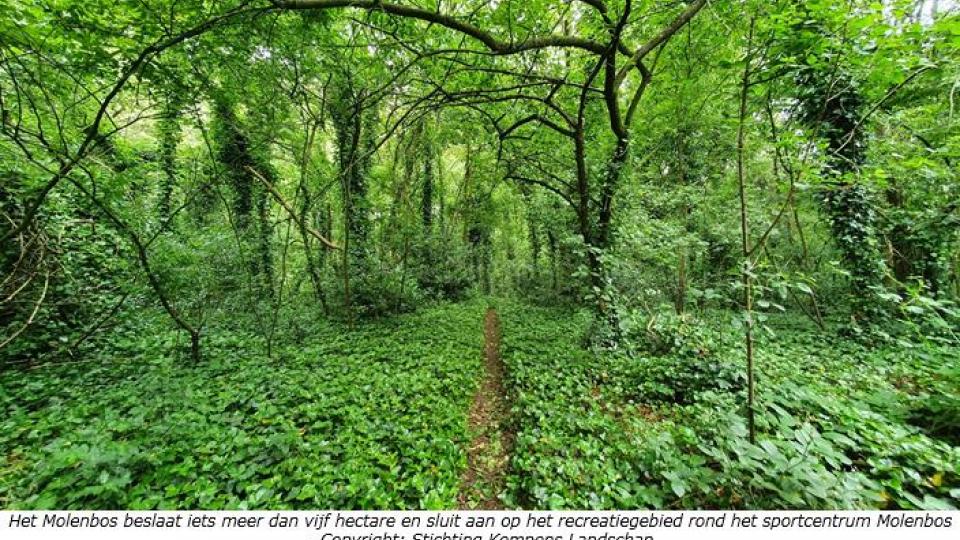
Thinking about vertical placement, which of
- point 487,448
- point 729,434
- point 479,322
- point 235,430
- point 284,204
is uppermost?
point 284,204

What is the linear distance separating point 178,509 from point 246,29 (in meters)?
5.12

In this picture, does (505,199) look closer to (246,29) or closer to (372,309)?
(372,309)

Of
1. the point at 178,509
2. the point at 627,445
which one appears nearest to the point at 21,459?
the point at 178,509

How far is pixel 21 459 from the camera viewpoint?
3162 mm

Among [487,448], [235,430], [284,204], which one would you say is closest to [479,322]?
[487,448]

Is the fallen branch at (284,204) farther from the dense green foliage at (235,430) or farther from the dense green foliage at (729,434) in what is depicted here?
the dense green foliage at (729,434)

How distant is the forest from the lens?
9.36 ft

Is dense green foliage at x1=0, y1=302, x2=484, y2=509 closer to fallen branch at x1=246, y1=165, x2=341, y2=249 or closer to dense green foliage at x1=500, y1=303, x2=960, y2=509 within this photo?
dense green foliage at x1=500, y1=303, x2=960, y2=509

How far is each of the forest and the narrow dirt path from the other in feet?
0.16

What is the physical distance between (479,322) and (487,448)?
6.33 meters

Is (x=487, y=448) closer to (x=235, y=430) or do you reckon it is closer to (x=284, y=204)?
(x=235, y=430)

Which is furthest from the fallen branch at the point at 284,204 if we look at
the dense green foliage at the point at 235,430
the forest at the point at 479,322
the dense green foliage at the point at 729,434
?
the dense green foliage at the point at 729,434

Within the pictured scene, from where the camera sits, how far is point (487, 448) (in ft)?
13.3
